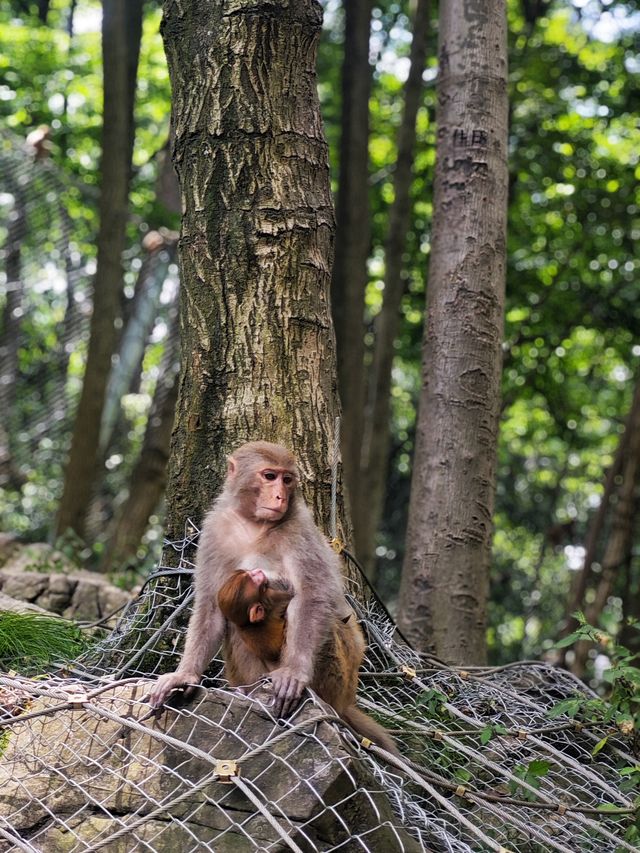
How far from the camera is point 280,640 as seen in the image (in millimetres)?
3336

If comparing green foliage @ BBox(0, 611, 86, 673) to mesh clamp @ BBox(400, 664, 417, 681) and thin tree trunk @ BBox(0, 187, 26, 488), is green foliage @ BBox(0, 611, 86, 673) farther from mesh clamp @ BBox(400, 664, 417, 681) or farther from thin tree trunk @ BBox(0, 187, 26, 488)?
thin tree trunk @ BBox(0, 187, 26, 488)

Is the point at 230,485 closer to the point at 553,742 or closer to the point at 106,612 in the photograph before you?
the point at 553,742

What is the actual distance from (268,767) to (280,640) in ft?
1.66

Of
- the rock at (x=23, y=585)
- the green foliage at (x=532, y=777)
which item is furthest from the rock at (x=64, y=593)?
the green foliage at (x=532, y=777)

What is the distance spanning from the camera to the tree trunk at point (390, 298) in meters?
8.55

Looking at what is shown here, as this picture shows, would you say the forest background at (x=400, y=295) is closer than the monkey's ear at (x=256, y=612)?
No

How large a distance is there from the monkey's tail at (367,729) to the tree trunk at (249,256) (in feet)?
3.54

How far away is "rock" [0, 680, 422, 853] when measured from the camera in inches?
112

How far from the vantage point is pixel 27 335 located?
9.84m

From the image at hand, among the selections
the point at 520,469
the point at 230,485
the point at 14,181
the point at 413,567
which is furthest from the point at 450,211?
the point at 520,469

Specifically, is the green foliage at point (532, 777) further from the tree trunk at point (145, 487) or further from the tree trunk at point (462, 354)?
the tree trunk at point (145, 487)

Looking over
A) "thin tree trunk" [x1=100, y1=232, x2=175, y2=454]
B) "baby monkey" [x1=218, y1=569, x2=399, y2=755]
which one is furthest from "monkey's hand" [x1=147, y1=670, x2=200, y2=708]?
"thin tree trunk" [x1=100, y1=232, x2=175, y2=454]

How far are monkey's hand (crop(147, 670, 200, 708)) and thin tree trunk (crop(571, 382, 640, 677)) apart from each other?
6.10m

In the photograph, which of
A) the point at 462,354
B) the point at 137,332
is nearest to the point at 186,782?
the point at 462,354
